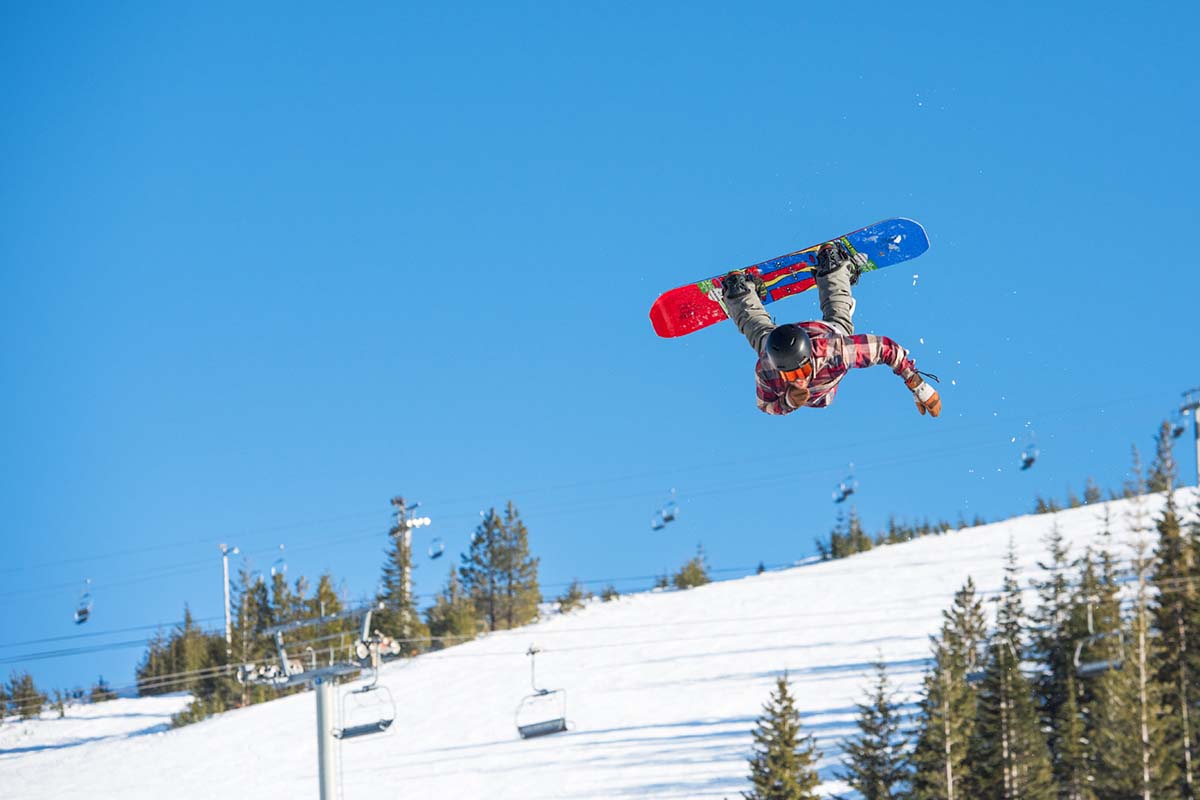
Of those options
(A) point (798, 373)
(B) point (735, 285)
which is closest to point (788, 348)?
(A) point (798, 373)

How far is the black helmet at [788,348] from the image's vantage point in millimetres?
11070

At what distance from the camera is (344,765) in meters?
50.1

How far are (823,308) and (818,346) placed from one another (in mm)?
1169

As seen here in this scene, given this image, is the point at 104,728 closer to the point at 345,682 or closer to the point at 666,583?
the point at 345,682

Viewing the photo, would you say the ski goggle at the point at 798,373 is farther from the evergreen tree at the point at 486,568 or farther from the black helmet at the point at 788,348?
the evergreen tree at the point at 486,568

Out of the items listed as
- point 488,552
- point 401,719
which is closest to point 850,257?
point 401,719

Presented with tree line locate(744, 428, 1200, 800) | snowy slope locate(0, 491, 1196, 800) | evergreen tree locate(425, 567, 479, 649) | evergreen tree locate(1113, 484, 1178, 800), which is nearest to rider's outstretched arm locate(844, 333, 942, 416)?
tree line locate(744, 428, 1200, 800)

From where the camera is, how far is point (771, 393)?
11609 mm

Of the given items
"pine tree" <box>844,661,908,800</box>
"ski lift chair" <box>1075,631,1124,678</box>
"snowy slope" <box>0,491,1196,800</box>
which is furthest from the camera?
"snowy slope" <box>0,491,1196,800</box>

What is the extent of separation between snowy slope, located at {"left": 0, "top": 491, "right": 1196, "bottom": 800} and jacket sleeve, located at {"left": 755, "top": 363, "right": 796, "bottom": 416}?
29.2 m

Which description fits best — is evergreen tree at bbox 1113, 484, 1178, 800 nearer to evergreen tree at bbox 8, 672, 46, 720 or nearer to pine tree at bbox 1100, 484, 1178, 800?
pine tree at bbox 1100, 484, 1178, 800

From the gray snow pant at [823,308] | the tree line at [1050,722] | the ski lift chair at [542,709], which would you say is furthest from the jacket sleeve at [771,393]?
the ski lift chair at [542,709]

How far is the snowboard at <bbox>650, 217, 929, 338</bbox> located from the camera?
13.9 metres

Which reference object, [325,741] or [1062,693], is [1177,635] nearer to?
[1062,693]
